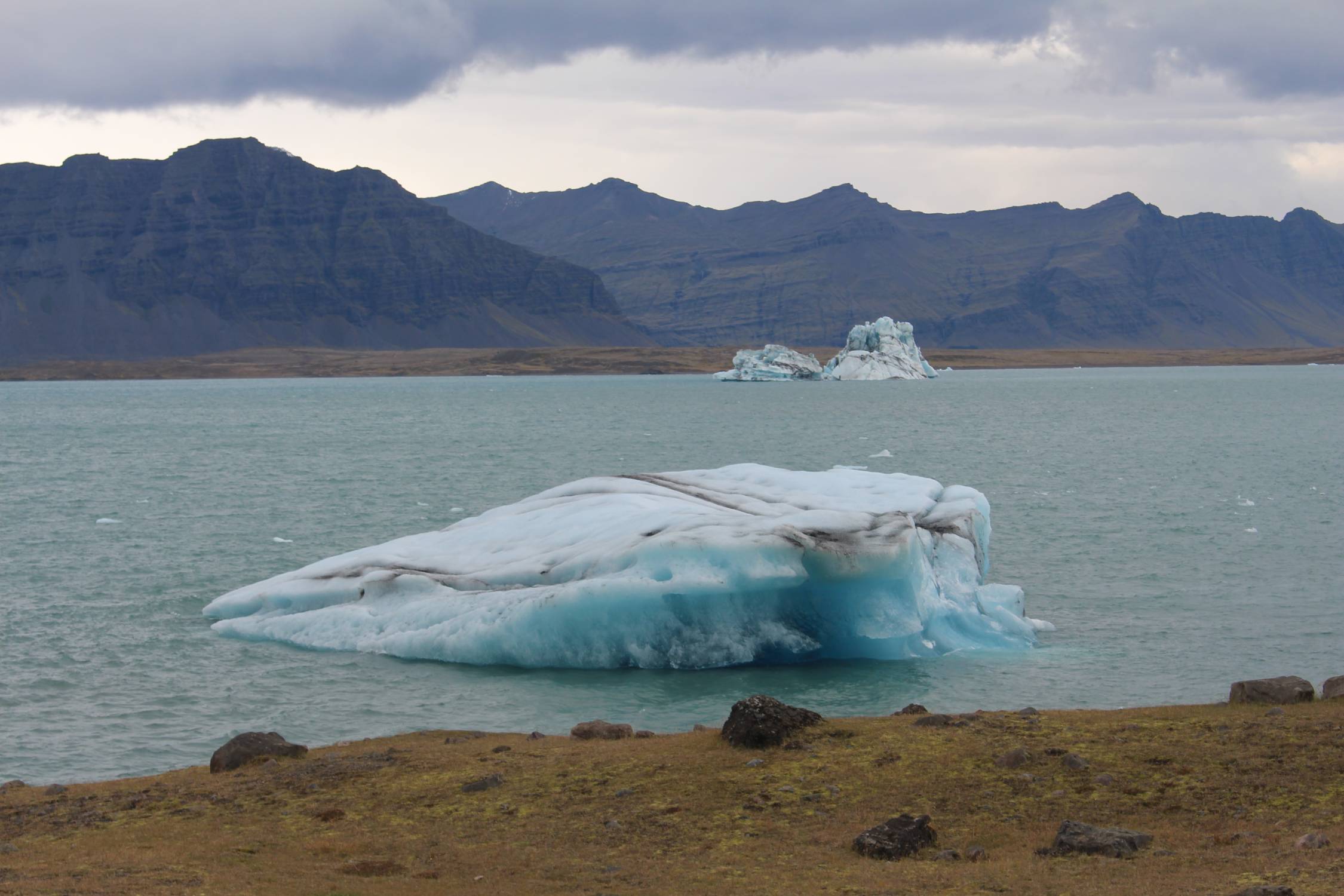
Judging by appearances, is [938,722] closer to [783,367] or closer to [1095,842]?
[1095,842]

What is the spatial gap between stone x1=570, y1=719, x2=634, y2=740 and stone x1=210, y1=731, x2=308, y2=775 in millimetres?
3446

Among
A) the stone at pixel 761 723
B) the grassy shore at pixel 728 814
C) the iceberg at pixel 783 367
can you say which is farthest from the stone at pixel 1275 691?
the iceberg at pixel 783 367

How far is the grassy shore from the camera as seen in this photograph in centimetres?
1025

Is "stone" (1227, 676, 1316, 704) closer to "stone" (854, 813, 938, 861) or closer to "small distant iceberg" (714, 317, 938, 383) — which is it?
"stone" (854, 813, 938, 861)

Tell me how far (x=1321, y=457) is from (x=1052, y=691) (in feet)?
161

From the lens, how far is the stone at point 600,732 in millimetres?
16094

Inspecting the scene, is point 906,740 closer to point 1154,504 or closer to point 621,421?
point 1154,504

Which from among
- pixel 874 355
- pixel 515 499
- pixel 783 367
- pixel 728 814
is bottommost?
pixel 728 814

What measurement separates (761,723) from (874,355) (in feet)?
597

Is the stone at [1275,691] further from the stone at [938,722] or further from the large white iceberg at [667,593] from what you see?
the large white iceberg at [667,593]

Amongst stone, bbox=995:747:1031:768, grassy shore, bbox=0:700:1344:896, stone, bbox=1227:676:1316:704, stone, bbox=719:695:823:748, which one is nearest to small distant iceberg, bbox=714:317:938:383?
stone, bbox=1227:676:1316:704

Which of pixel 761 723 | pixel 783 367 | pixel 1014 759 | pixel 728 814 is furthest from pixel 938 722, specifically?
pixel 783 367

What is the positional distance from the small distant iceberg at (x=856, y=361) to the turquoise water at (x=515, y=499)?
97580 mm

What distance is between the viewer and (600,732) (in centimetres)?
1617
